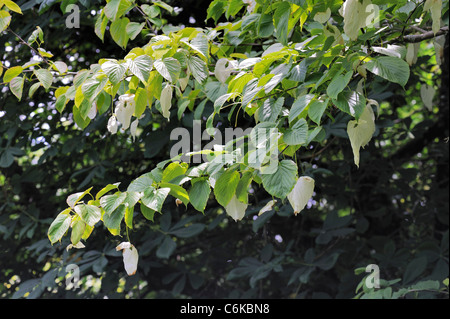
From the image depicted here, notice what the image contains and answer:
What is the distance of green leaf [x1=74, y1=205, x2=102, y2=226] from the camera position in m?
1.09

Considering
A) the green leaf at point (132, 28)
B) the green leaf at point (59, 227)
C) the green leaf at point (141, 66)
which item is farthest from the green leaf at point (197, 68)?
the green leaf at point (59, 227)

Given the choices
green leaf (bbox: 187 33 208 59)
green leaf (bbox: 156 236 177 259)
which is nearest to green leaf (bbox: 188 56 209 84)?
green leaf (bbox: 187 33 208 59)

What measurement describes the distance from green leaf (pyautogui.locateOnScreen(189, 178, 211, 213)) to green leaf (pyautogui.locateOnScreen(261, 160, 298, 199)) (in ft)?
0.50

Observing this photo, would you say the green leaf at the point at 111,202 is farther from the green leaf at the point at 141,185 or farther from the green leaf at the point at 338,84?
the green leaf at the point at 338,84

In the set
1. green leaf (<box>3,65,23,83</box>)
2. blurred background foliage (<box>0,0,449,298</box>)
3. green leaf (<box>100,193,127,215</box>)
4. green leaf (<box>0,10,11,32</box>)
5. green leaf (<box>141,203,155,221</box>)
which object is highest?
green leaf (<box>0,10,11,32</box>)

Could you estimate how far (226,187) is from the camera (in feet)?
3.39

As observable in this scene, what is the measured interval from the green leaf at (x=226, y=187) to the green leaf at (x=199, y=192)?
0.05m

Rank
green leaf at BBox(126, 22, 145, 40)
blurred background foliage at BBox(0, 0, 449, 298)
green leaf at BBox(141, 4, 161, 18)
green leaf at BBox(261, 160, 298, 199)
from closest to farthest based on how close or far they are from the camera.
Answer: green leaf at BBox(261, 160, 298, 199) < green leaf at BBox(126, 22, 145, 40) < green leaf at BBox(141, 4, 161, 18) < blurred background foliage at BBox(0, 0, 449, 298)

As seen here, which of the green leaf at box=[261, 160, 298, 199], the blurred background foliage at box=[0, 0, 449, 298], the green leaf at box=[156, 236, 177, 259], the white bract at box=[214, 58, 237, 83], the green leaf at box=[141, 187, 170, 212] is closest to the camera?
the green leaf at box=[261, 160, 298, 199]

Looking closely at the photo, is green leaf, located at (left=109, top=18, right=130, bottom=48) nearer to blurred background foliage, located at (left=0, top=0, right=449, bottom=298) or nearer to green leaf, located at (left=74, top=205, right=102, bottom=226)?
blurred background foliage, located at (left=0, top=0, right=449, bottom=298)

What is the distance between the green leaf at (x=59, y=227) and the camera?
108cm

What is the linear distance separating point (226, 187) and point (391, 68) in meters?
0.40

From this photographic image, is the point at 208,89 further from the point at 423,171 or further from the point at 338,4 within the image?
the point at 423,171

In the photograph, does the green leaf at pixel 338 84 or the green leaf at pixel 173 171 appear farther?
the green leaf at pixel 173 171
